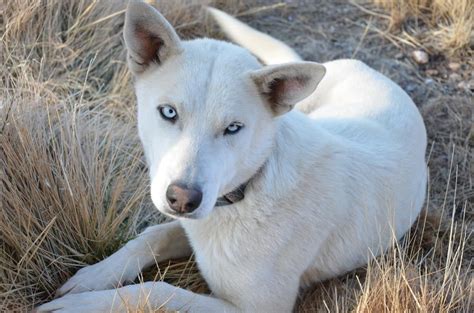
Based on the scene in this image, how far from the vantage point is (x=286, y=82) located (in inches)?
96.2

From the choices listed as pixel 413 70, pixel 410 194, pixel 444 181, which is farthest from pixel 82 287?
pixel 413 70

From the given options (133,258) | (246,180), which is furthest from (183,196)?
(133,258)

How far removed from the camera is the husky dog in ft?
7.59

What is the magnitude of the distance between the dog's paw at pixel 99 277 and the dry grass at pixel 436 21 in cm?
309

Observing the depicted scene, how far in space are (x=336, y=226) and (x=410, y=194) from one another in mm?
512

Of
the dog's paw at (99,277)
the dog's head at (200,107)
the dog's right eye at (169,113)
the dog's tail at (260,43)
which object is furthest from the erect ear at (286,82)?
the dog's tail at (260,43)

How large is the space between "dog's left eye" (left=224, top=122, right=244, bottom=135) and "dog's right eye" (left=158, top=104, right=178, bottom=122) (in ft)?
0.64

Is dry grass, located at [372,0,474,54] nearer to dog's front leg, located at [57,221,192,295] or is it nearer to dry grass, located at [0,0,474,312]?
dry grass, located at [0,0,474,312]

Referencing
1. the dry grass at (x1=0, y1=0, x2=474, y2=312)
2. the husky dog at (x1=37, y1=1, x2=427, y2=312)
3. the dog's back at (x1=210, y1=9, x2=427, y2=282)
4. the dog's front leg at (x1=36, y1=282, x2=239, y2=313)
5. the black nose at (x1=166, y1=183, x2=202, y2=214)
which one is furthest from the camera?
the dog's back at (x1=210, y1=9, x2=427, y2=282)

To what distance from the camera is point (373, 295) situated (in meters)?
2.58

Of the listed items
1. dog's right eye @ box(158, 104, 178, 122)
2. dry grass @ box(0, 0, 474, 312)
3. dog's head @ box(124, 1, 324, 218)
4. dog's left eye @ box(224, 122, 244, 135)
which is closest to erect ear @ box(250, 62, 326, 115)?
dog's head @ box(124, 1, 324, 218)

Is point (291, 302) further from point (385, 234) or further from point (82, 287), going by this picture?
point (82, 287)

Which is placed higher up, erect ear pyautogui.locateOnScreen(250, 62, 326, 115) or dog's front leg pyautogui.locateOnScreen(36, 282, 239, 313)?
erect ear pyautogui.locateOnScreen(250, 62, 326, 115)

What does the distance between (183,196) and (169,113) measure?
0.33 metres
